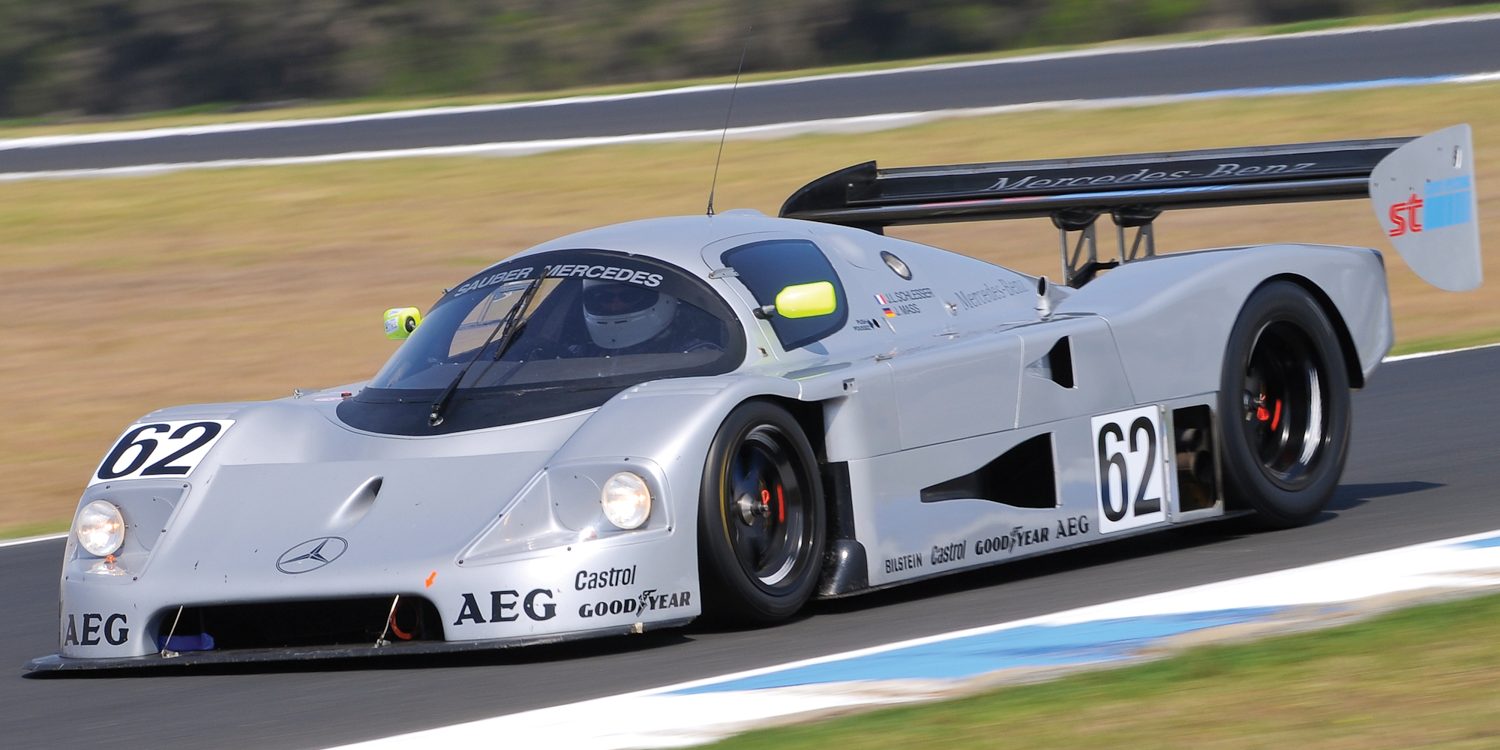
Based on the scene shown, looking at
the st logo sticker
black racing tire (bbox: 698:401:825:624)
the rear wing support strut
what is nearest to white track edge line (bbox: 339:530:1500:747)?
black racing tire (bbox: 698:401:825:624)

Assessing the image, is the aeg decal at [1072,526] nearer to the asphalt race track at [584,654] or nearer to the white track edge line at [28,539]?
the asphalt race track at [584,654]

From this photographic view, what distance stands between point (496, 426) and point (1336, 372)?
3381 millimetres

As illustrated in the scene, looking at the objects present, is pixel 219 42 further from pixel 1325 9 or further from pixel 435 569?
pixel 435 569

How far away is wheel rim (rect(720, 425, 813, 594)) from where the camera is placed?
19.6ft

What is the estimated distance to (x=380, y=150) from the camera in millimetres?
21922

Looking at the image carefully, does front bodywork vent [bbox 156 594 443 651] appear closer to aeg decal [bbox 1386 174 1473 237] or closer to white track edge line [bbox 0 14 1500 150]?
aeg decal [bbox 1386 174 1473 237]

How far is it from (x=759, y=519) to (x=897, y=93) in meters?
17.0

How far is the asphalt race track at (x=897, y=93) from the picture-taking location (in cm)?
2155

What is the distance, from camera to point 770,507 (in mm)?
6074

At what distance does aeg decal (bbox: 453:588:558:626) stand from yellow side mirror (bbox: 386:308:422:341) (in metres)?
2.25

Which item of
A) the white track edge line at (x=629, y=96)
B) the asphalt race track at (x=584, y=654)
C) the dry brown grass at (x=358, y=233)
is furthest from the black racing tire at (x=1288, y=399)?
the white track edge line at (x=629, y=96)

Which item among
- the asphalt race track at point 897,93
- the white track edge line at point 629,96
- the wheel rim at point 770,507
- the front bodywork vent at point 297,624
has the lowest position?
the front bodywork vent at point 297,624

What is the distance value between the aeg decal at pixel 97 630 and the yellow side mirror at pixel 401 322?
1.90m

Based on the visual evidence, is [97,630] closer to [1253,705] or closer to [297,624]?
[297,624]
